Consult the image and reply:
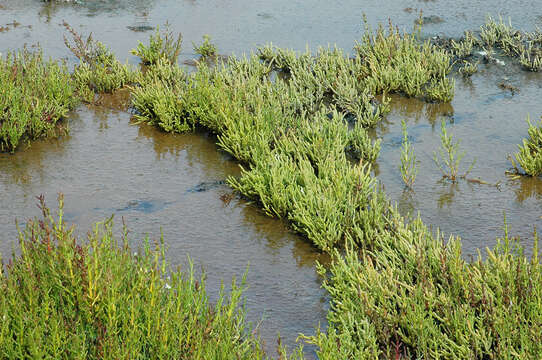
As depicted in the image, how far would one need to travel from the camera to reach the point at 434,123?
756 centimetres

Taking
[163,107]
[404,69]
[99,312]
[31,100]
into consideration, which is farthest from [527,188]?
[31,100]

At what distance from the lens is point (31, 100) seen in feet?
23.5

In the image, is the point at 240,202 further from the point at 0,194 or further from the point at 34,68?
the point at 34,68

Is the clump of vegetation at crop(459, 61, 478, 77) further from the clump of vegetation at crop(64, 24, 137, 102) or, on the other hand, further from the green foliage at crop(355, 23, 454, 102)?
the clump of vegetation at crop(64, 24, 137, 102)

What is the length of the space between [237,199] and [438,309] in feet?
8.22

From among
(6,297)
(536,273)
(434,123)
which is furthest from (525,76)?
(6,297)

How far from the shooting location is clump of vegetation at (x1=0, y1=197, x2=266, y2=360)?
2975mm

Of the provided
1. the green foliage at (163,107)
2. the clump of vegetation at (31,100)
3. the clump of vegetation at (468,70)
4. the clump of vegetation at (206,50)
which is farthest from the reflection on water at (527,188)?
the clump of vegetation at (206,50)

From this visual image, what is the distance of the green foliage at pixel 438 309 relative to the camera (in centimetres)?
343

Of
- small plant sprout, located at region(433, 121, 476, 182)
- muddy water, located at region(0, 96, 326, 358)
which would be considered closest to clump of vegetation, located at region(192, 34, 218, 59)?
muddy water, located at region(0, 96, 326, 358)

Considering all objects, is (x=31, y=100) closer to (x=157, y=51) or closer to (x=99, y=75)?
(x=99, y=75)

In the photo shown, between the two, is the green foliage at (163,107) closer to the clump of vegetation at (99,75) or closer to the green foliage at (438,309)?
the clump of vegetation at (99,75)

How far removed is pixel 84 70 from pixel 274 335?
5713 millimetres

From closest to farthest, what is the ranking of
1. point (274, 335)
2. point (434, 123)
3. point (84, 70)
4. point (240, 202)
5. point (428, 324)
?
point (428, 324) < point (274, 335) < point (240, 202) < point (434, 123) < point (84, 70)
